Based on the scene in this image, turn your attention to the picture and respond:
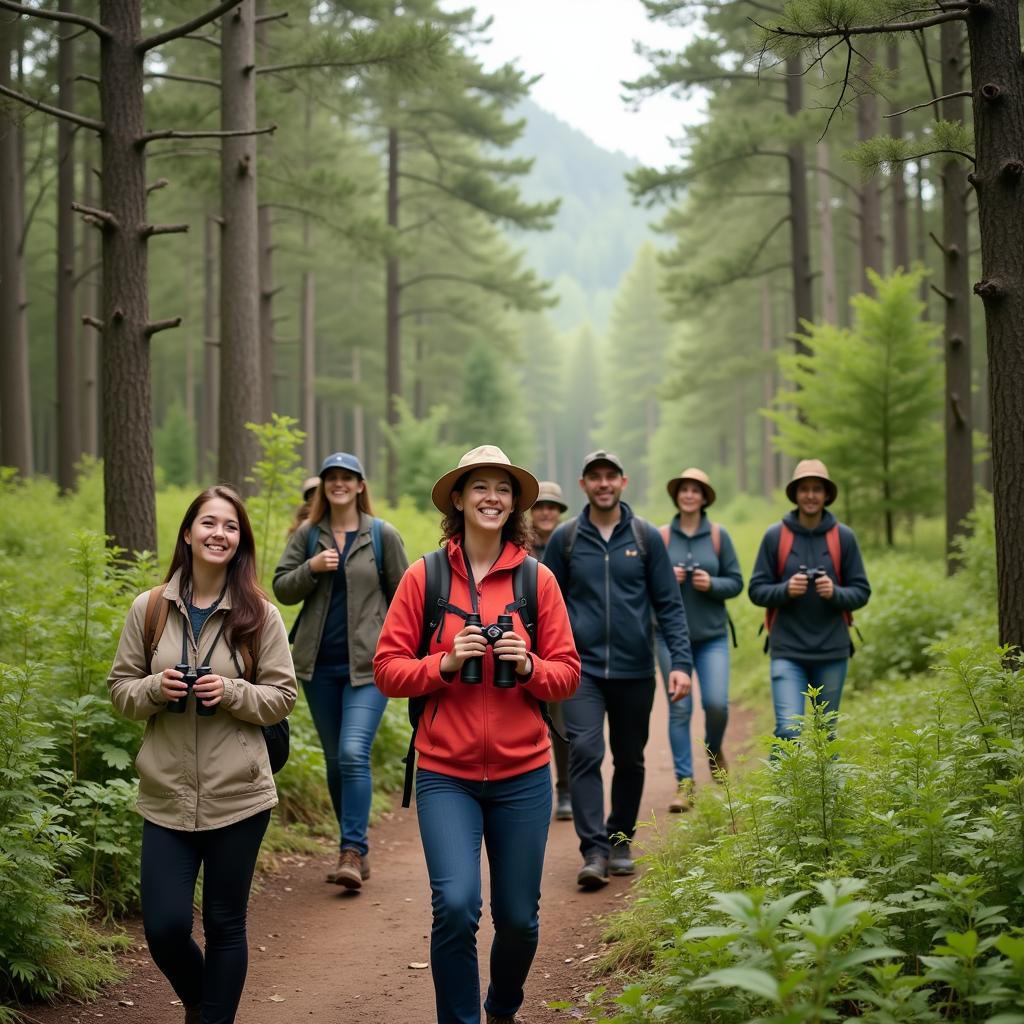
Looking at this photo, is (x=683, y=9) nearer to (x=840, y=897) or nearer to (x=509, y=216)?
(x=509, y=216)

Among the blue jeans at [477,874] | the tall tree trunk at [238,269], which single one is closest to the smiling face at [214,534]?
the blue jeans at [477,874]

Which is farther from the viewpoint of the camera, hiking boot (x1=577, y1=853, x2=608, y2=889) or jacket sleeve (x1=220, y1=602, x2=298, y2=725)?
hiking boot (x1=577, y1=853, x2=608, y2=889)

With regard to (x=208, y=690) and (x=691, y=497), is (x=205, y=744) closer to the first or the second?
(x=208, y=690)

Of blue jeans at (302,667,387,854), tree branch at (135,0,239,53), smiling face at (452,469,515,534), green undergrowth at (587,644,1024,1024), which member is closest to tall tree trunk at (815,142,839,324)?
tree branch at (135,0,239,53)

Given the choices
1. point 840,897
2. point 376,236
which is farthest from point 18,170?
point 840,897

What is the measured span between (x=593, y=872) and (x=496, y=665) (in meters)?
3.01

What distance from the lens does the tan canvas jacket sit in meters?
4.15

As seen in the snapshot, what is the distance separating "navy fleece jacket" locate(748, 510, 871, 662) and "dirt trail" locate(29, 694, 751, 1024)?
6.77ft

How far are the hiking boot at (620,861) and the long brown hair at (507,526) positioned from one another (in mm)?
3134

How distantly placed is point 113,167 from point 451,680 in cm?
524

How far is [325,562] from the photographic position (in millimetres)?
6809

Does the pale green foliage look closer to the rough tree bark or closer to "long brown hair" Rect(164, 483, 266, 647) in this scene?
the rough tree bark

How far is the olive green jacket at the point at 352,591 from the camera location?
22.4 feet

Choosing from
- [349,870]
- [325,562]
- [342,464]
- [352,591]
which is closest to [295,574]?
[325,562]
